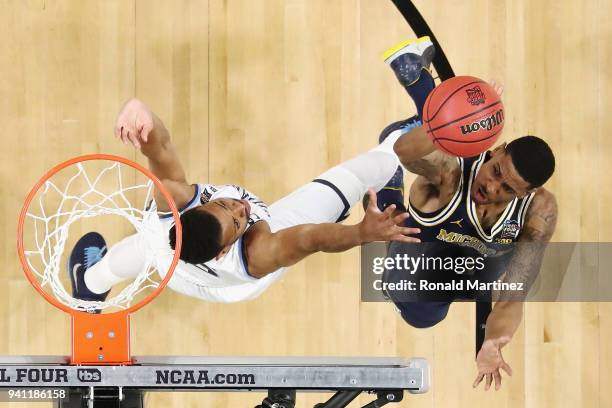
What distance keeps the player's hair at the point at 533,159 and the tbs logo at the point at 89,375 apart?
6.49 feet

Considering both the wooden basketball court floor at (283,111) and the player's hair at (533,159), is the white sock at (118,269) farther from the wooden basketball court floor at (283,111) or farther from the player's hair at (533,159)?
the player's hair at (533,159)

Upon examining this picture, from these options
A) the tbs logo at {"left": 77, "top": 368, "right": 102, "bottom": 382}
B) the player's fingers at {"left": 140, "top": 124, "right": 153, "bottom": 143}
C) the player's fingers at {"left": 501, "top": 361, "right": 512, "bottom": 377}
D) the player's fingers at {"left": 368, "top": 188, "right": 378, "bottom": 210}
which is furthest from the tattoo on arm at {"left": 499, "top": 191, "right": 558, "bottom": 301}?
the tbs logo at {"left": 77, "top": 368, "right": 102, "bottom": 382}

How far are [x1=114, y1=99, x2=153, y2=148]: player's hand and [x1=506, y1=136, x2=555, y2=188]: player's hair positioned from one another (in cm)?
153

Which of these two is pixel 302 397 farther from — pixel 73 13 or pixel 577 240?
pixel 73 13

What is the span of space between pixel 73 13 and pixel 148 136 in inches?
25.2

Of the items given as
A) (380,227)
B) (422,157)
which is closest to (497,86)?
(422,157)

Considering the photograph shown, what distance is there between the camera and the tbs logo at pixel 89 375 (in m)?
2.39

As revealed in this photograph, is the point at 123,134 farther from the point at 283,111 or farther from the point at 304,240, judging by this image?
the point at 304,240

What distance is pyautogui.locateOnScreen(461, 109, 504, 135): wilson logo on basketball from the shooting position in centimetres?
320

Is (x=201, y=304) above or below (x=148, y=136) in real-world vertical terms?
below

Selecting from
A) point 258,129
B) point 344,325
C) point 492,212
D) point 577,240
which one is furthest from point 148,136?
point 577,240

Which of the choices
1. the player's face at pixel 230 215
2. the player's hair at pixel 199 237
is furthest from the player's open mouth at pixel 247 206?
the player's hair at pixel 199 237

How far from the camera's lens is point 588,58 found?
11.9 ft

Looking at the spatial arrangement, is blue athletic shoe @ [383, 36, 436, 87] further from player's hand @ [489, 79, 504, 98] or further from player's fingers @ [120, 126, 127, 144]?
player's fingers @ [120, 126, 127, 144]
